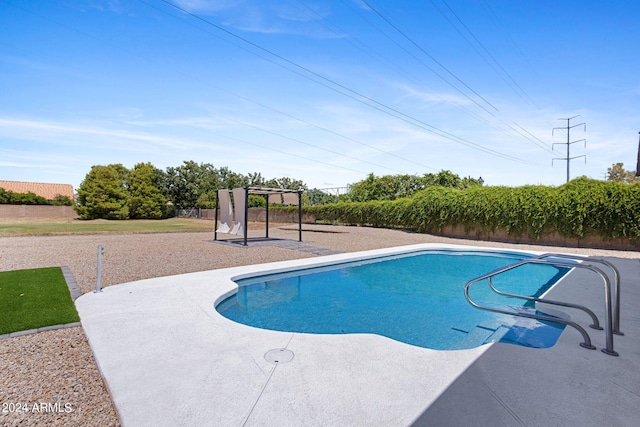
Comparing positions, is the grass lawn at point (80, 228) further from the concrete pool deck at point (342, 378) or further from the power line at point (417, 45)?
the concrete pool deck at point (342, 378)

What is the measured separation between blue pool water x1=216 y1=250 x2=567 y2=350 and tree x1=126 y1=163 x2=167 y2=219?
115 ft

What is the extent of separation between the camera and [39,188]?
45344mm

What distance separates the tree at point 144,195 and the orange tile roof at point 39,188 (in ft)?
43.5

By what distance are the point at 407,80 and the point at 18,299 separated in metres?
18.7

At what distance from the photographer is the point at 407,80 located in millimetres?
18219

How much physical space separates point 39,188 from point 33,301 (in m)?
54.5

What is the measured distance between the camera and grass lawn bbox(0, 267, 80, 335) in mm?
3639

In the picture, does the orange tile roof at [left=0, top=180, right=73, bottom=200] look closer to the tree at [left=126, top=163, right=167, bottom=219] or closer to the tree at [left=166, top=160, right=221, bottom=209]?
the tree at [left=126, top=163, right=167, bottom=219]

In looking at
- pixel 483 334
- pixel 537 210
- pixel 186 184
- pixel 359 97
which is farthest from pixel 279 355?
pixel 186 184

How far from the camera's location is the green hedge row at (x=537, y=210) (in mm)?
11445

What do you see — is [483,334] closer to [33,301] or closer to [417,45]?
[33,301]

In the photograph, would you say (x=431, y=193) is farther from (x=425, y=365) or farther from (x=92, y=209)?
(x=92, y=209)

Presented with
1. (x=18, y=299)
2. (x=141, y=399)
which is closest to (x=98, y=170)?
(x=18, y=299)

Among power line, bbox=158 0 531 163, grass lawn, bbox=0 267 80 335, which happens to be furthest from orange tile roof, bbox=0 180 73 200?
grass lawn, bbox=0 267 80 335
